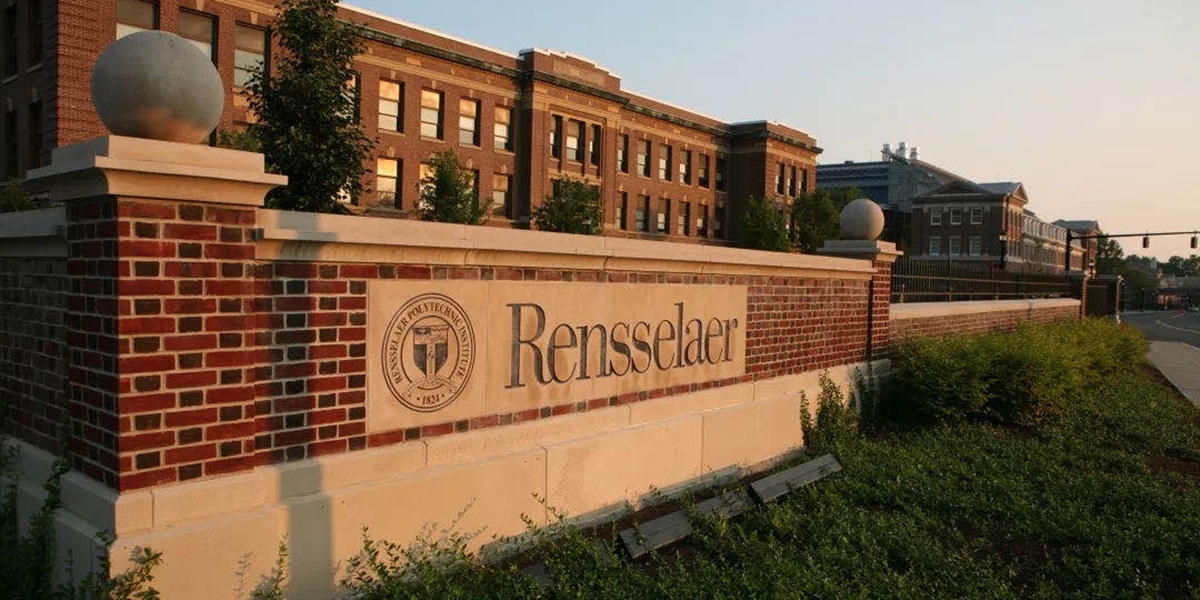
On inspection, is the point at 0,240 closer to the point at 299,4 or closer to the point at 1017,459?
the point at 1017,459

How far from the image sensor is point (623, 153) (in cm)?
4162

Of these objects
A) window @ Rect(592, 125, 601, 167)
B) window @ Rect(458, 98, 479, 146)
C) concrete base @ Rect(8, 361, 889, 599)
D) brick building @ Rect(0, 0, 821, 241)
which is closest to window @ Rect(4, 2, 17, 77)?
brick building @ Rect(0, 0, 821, 241)

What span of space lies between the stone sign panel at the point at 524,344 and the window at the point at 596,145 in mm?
33379

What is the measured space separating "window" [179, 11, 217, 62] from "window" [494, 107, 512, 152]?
13049 millimetres

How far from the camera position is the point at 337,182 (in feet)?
43.5

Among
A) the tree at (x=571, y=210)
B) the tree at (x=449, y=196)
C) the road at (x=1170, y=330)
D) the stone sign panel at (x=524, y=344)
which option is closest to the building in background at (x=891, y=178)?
the road at (x=1170, y=330)

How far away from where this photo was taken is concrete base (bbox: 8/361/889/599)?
11.3 ft

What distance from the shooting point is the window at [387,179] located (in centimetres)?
2976

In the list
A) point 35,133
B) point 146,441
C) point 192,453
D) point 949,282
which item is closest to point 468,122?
point 35,133

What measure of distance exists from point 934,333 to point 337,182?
1025cm

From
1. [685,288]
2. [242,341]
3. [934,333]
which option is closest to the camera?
[242,341]

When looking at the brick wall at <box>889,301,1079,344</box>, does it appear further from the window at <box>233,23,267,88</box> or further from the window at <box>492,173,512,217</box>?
the window at <box>492,173,512,217</box>

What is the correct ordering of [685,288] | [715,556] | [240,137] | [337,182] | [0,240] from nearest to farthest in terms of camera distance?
[0,240] → [715,556] → [685,288] → [337,182] → [240,137]

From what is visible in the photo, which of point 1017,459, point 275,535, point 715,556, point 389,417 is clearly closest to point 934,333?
point 1017,459
